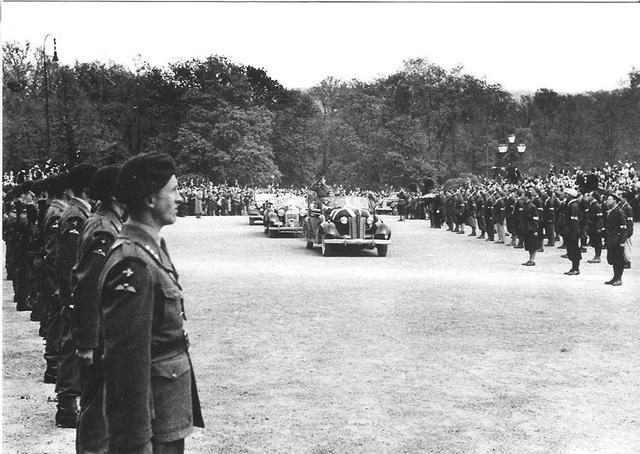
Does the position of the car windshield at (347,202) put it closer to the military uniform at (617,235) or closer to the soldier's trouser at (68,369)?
the military uniform at (617,235)

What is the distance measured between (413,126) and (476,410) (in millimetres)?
56193

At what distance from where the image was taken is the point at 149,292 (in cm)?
285

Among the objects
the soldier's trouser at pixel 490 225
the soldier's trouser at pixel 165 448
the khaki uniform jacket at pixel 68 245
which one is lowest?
the soldier's trouser at pixel 165 448

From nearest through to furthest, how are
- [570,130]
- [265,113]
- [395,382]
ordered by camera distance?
[395,382] < [265,113] < [570,130]

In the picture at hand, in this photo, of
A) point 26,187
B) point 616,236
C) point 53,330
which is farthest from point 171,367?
point 616,236

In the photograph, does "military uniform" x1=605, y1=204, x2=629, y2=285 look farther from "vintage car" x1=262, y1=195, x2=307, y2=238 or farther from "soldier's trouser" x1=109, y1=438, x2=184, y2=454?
"vintage car" x1=262, y1=195, x2=307, y2=238

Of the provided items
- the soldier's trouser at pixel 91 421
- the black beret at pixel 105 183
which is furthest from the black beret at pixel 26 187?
the soldier's trouser at pixel 91 421

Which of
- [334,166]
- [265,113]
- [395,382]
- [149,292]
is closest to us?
[149,292]

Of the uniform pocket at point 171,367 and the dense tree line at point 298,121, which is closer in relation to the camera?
the uniform pocket at point 171,367

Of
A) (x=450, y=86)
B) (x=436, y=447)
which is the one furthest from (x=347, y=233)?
(x=450, y=86)

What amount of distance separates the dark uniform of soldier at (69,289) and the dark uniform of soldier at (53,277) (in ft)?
1.28

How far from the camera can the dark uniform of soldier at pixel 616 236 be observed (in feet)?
43.4

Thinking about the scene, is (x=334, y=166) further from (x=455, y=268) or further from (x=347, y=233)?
(x=455, y=268)

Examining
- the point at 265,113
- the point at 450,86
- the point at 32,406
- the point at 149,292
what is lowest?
the point at 32,406
